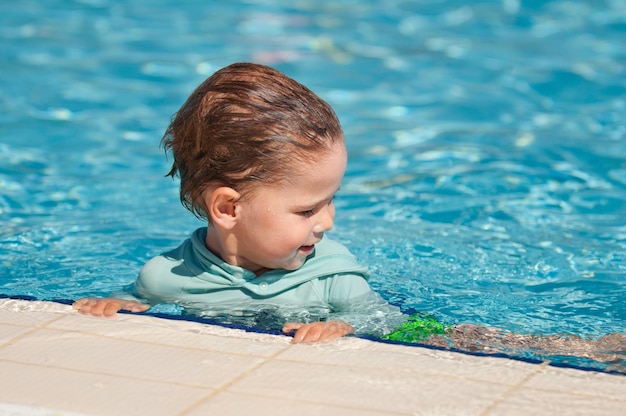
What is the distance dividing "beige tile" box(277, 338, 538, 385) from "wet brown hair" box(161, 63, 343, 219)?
707 millimetres

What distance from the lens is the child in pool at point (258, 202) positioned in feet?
11.5

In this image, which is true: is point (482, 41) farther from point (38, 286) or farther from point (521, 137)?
point (38, 286)

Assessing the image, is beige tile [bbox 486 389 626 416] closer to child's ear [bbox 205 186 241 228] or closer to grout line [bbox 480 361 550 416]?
grout line [bbox 480 361 550 416]

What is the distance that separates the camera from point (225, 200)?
364 centimetres

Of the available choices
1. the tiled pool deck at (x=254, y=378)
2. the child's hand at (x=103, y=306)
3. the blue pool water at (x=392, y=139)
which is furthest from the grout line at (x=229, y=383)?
the blue pool water at (x=392, y=139)

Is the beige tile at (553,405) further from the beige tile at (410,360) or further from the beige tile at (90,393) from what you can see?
the beige tile at (90,393)

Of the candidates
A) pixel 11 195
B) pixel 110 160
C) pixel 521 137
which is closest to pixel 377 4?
pixel 521 137

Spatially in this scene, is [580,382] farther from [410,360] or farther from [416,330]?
[416,330]

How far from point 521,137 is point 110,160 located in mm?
2911

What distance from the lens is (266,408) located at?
2.64 m

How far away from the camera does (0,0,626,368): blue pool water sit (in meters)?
4.84

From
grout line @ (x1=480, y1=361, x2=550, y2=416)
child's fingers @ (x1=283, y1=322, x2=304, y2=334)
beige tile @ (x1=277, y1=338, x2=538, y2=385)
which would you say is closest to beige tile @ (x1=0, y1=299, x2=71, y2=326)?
child's fingers @ (x1=283, y1=322, x2=304, y2=334)

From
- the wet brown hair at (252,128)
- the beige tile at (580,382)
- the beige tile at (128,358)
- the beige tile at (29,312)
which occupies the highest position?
the wet brown hair at (252,128)

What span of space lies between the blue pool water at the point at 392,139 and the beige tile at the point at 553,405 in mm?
Result: 1386
